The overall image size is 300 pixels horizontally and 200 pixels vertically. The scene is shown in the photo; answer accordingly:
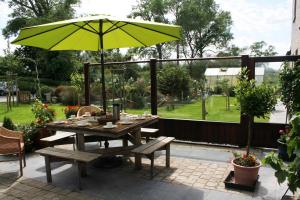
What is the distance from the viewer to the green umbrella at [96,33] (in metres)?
3.64

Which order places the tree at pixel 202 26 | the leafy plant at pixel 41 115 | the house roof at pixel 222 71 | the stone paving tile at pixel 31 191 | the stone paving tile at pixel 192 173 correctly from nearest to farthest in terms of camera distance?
the stone paving tile at pixel 31 191 < the stone paving tile at pixel 192 173 < the leafy plant at pixel 41 115 < the house roof at pixel 222 71 < the tree at pixel 202 26

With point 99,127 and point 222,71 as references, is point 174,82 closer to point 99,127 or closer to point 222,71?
point 222,71

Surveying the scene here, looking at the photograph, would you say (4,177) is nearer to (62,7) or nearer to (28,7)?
(62,7)

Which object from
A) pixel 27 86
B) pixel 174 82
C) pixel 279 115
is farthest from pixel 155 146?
pixel 27 86

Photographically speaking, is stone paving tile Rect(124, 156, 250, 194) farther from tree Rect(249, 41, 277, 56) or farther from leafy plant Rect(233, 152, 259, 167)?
tree Rect(249, 41, 277, 56)

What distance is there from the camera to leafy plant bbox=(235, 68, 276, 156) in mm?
3623

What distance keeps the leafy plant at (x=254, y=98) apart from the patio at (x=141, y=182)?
Answer: 647mm

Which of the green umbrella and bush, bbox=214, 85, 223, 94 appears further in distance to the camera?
bush, bbox=214, 85, 223, 94

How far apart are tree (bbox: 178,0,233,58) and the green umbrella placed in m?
29.1

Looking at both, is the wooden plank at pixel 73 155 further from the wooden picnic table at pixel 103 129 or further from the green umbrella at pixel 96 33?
the green umbrella at pixel 96 33

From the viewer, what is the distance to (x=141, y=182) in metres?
3.83

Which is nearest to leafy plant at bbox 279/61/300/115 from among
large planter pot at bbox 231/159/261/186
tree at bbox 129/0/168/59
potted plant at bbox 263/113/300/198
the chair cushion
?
large planter pot at bbox 231/159/261/186

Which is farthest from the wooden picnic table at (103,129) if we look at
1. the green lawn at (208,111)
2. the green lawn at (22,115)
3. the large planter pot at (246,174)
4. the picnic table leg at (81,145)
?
the green lawn at (22,115)

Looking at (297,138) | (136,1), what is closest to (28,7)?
(136,1)
